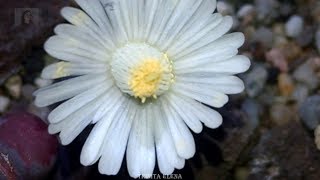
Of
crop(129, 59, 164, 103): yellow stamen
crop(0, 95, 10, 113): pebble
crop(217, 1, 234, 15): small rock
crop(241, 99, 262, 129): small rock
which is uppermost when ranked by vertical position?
crop(217, 1, 234, 15): small rock

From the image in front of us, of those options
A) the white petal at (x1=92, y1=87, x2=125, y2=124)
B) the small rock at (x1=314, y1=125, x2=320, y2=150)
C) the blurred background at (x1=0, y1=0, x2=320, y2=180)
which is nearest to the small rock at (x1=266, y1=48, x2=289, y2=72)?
the blurred background at (x1=0, y1=0, x2=320, y2=180)

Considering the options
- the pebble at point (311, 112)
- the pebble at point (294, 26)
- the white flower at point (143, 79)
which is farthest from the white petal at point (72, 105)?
the pebble at point (294, 26)

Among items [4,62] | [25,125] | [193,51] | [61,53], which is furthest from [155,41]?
[4,62]

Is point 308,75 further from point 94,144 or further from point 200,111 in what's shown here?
point 94,144

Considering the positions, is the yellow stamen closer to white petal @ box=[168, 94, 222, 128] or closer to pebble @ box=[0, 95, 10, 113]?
white petal @ box=[168, 94, 222, 128]

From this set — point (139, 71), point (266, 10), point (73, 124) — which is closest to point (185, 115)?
point (139, 71)

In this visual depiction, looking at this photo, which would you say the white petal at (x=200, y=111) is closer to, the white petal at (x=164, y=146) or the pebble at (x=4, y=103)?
the white petal at (x=164, y=146)

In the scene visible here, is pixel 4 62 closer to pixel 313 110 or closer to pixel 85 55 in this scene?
pixel 85 55
